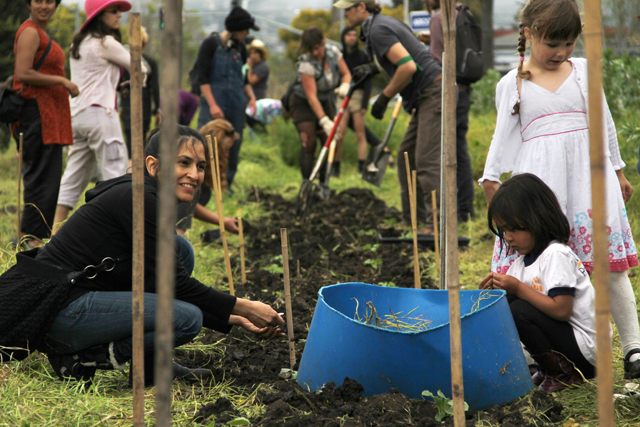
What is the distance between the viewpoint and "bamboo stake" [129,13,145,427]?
1.27 m

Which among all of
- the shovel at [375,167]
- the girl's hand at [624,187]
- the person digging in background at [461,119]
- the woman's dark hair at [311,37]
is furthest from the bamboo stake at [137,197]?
the woman's dark hair at [311,37]

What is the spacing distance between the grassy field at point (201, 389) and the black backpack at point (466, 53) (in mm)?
995

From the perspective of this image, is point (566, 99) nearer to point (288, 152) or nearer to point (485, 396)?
point (485, 396)

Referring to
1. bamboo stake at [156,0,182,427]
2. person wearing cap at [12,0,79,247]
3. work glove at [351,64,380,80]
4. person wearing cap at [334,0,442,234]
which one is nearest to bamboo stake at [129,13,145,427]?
bamboo stake at [156,0,182,427]

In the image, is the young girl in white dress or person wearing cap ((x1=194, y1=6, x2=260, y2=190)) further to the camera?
person wearing cap ((x1=194, y1=6, x2=260, y2=190))

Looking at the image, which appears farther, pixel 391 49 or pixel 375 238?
pixel 375 238

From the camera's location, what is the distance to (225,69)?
Answer: 5.43 metres

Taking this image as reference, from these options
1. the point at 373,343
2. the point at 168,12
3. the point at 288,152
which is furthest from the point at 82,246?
the point at 288,152

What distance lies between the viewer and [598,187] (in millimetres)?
1012

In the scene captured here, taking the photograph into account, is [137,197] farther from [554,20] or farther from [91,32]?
[91,32]

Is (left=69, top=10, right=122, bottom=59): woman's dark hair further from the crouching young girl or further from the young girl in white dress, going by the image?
the crouching young girl

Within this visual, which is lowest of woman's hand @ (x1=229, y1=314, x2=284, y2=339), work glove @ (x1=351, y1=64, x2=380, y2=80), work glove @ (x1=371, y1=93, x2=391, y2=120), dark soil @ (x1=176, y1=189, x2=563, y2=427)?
dark soil @ (x1=176, y1=189, x2=563, y2=427)

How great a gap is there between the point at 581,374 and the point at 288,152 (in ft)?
22.6

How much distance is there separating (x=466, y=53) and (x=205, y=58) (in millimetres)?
2310
